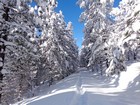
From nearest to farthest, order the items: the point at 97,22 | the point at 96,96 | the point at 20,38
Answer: the point at 20,38 < the point at 96,96 < the point at 97,22

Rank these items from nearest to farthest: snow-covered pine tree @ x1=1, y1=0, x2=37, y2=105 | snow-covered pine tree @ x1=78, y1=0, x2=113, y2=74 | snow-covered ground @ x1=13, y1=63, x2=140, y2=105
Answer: snow-covered pine tree @ x1=1, y1=0, x2=37, y2=105
snow-covered ground @ x1=13, y1=63, x2=140, y2=105
snow-covered pine tree @ x1=78, y1=0, x2=113, y2=74

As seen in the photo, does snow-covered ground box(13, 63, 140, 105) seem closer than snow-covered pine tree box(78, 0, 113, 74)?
Yes

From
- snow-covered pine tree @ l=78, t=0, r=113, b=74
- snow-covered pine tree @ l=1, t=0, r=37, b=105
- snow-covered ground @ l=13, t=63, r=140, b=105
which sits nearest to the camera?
snow-covered pine tree @ l=1, t=0, r=37, b=105

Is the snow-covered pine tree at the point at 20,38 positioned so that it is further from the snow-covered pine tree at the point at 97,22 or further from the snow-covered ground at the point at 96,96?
the snow-covered pine tree at the point at 97,22

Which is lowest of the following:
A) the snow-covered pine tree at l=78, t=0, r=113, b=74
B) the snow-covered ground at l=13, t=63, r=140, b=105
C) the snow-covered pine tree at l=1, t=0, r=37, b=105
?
the snow-covered ground at l=13, t=63, r=140, b=105

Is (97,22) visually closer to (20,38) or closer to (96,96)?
(96,96)

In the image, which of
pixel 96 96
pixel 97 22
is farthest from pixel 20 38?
pixel 97 22

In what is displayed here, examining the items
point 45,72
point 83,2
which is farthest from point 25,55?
point 45,72

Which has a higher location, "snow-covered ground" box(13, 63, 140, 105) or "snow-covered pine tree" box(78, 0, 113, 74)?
"snow-covered pine tree" box(78, 0, 113, 74)

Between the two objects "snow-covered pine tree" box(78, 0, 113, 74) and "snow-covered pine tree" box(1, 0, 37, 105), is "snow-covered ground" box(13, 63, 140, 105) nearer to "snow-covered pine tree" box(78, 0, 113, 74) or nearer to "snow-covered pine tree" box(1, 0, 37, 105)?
"snow-covered pine tree" box(1, 0, 37, 105)

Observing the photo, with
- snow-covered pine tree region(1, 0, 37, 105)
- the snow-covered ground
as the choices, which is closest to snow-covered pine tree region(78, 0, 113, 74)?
the snow-covered ground

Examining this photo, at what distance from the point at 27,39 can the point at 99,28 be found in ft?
64.3

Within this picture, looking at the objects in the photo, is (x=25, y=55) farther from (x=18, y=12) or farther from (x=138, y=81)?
(x=138, y=81)

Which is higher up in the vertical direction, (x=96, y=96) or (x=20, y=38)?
(x=20, y=38)
